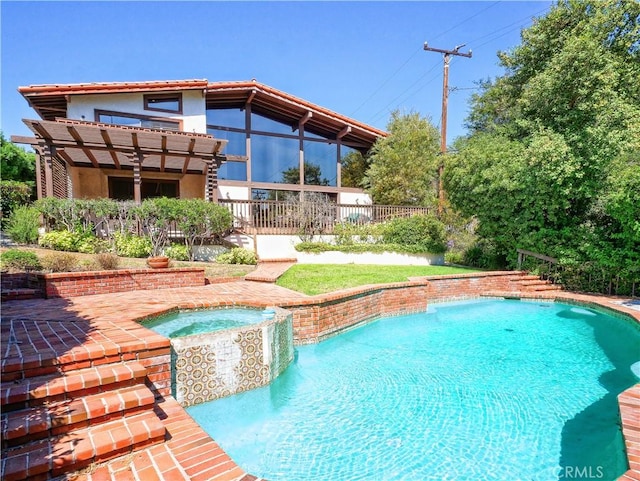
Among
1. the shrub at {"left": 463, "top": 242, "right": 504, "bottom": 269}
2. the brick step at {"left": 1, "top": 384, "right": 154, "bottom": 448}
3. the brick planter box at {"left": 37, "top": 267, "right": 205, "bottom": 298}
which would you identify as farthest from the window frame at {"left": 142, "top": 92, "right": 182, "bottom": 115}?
the shrub at {"left": 463, "top": 242, "right": 504, "bottom": 269}

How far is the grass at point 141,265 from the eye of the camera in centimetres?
791

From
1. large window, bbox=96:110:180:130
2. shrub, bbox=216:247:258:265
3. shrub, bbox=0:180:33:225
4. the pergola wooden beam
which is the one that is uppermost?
large window, bbox=96:110:180:130

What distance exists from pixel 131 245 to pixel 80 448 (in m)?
8.44

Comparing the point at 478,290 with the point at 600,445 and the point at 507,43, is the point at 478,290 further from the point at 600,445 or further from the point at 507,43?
the point at 507,43

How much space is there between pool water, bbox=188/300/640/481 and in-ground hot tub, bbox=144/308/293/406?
0.18 m

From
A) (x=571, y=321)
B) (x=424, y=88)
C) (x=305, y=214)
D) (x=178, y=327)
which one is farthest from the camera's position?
(x=424, y=88)

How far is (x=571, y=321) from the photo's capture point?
26.4 feet

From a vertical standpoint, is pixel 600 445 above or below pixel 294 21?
below

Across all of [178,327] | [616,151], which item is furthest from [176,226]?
[616,151]

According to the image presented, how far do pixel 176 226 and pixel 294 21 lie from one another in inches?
323

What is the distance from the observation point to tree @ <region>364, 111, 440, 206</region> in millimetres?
17484

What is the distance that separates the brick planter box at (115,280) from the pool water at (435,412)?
417 cm

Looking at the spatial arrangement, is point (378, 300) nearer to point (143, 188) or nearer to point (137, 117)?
point (137, 117)

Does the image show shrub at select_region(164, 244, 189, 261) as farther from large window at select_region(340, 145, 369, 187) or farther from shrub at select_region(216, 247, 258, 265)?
large window at select_region(340, 145, 369, 187)
